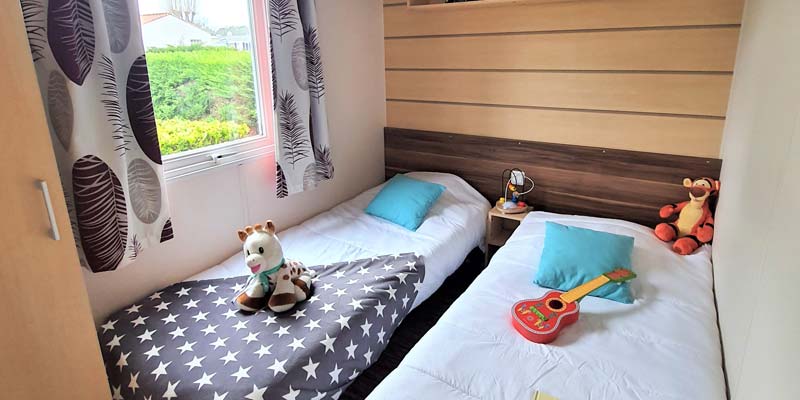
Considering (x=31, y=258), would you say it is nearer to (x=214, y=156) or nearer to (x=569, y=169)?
(x=214, y=156)

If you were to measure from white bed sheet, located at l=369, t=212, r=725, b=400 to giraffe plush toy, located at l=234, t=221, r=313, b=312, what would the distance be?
64 cm

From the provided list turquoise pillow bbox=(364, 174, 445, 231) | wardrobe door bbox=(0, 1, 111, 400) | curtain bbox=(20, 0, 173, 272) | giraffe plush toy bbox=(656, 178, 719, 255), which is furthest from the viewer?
turquoise pillow bbox=(364, 174, 445, 231)

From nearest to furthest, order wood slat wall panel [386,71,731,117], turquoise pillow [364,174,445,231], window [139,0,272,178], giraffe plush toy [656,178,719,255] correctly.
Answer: window [139,0,272,178] → giraffe plush toy [656,178,719,255] → wood slat wall panel [386,71,731,117] → turquoise pillow [364,174,445,231]

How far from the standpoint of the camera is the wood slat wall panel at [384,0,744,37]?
226 centimetres

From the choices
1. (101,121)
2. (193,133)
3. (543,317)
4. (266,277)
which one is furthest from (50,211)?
(543,317)

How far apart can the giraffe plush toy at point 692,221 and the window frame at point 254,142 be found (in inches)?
86.9

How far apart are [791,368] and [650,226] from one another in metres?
1.90

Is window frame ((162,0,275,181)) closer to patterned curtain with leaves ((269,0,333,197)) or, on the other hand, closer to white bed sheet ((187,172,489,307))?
patterned curtain with leaves ((269,0,333,197))

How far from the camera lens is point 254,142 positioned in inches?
99.9

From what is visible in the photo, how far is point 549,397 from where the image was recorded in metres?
1.34

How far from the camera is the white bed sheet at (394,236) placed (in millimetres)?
2400

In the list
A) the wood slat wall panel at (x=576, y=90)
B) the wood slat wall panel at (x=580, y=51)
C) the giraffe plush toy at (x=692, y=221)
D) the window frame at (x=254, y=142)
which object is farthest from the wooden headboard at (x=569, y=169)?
the window frame at (x=254, y=142)

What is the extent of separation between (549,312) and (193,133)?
1.83m

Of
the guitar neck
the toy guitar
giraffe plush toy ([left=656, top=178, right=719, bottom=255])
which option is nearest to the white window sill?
the toy guitar
